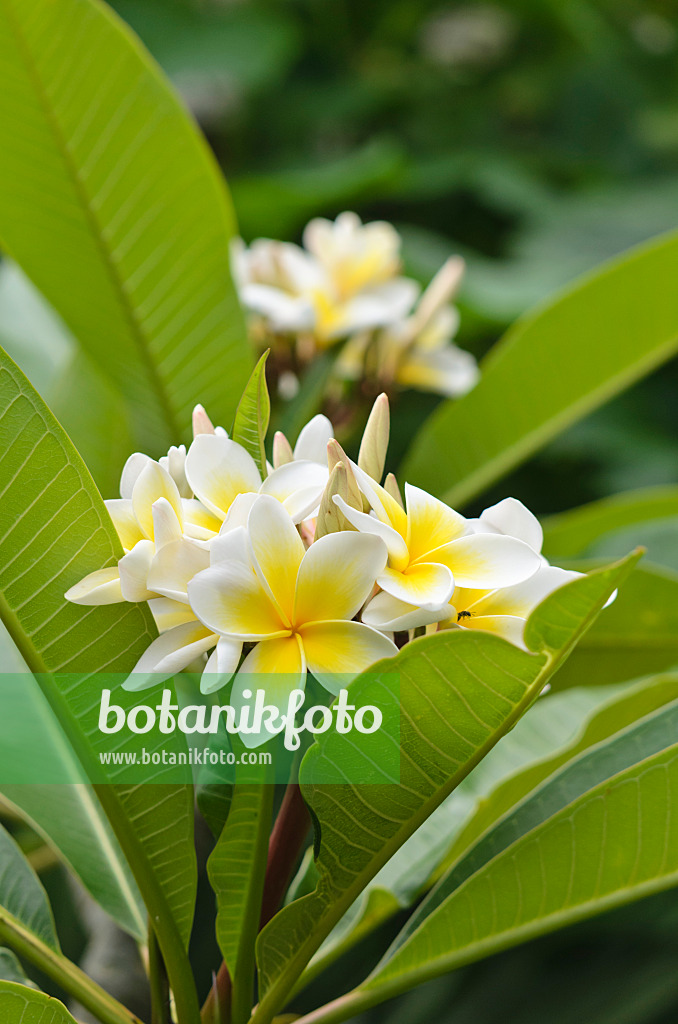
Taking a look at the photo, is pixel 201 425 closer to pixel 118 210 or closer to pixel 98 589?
pixel 98 589

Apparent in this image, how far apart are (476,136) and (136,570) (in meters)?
2.04

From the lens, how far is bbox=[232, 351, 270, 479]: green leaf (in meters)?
0.33

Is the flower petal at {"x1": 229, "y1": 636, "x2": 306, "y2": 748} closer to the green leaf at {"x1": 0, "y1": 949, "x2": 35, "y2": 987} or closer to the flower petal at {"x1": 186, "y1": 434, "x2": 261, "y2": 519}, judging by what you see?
the flower petal at {"x1": 186, "y1": 434, "x2": 261, "y2": 519}

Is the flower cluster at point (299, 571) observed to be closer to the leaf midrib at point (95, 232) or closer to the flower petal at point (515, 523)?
the flower petal at point (515, 523)

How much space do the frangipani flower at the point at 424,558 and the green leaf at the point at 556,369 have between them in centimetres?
45

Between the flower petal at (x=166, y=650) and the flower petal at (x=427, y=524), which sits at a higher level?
the flower petal at (x=427, y=524)

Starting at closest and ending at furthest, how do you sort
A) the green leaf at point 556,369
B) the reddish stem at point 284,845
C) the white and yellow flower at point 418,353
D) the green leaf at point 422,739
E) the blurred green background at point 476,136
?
the green leaf at point 422,739 < the reddish stem at point 284,845 < the green leaf at point 556,369 < the white and yellow flower at point 418,353 < the blurred green background at point 476,136

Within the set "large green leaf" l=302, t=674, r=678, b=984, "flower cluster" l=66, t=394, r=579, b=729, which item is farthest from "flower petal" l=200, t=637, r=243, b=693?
"large green leaf" l=302, t=674, r=678, b=984

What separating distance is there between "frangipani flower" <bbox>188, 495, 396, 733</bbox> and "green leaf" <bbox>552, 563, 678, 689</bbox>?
1.39 feet

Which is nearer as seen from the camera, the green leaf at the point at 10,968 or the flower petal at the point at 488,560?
the flower petal at the point at 488,560

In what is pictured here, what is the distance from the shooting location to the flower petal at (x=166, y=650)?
31cm

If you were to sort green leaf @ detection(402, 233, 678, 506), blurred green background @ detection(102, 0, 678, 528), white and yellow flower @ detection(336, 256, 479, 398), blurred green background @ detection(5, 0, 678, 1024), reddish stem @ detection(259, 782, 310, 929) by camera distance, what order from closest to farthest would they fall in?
reddish stem @ detection(259, 782, 310, 929) → green leaf @ detection(402, 233, 678, 506) → white and yellow flower @ detection(336, 256, 479, 398) → blurred green background @ detection(5, 0, 678, 1024) → blurred green background @ detection(102, 0, 678, 528)

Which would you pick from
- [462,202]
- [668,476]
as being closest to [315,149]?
[462,202]

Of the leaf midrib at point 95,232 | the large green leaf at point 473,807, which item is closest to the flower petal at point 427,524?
the large green leaf at point 473,807
